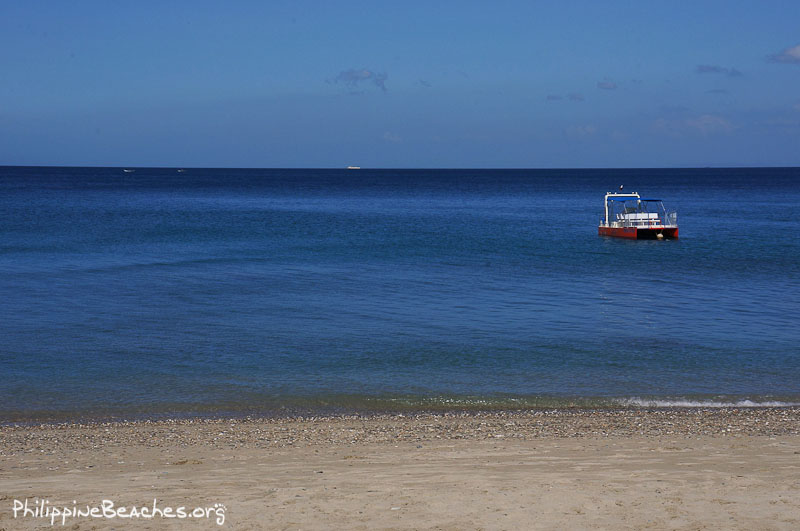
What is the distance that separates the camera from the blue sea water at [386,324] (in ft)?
53.4

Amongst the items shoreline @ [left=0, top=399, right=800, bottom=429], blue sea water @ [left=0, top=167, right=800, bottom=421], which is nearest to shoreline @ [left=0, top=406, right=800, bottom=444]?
shoreline @ [left=0, top=399, right=800, bottom=429]

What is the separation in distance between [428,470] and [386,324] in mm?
12586

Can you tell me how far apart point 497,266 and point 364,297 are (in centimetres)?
1103

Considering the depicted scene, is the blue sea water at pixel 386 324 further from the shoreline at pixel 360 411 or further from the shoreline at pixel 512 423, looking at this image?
the shoreline at pixel 512 423

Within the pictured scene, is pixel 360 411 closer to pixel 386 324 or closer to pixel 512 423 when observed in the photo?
pixel 512 423

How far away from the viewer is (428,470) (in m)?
10.5

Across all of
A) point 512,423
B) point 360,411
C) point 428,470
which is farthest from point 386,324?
point 428,470

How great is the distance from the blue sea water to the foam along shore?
76.8 inches

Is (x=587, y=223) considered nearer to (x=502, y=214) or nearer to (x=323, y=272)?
(x=502, y=214)

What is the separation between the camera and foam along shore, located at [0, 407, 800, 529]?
28.7ft

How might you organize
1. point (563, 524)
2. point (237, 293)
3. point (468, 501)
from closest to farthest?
point (563, 524), point (468, 501), point (237, 293)

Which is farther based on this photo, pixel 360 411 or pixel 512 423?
pixel 360 411

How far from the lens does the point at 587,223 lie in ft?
222

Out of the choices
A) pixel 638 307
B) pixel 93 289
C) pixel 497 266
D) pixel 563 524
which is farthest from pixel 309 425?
pixel 497 266
